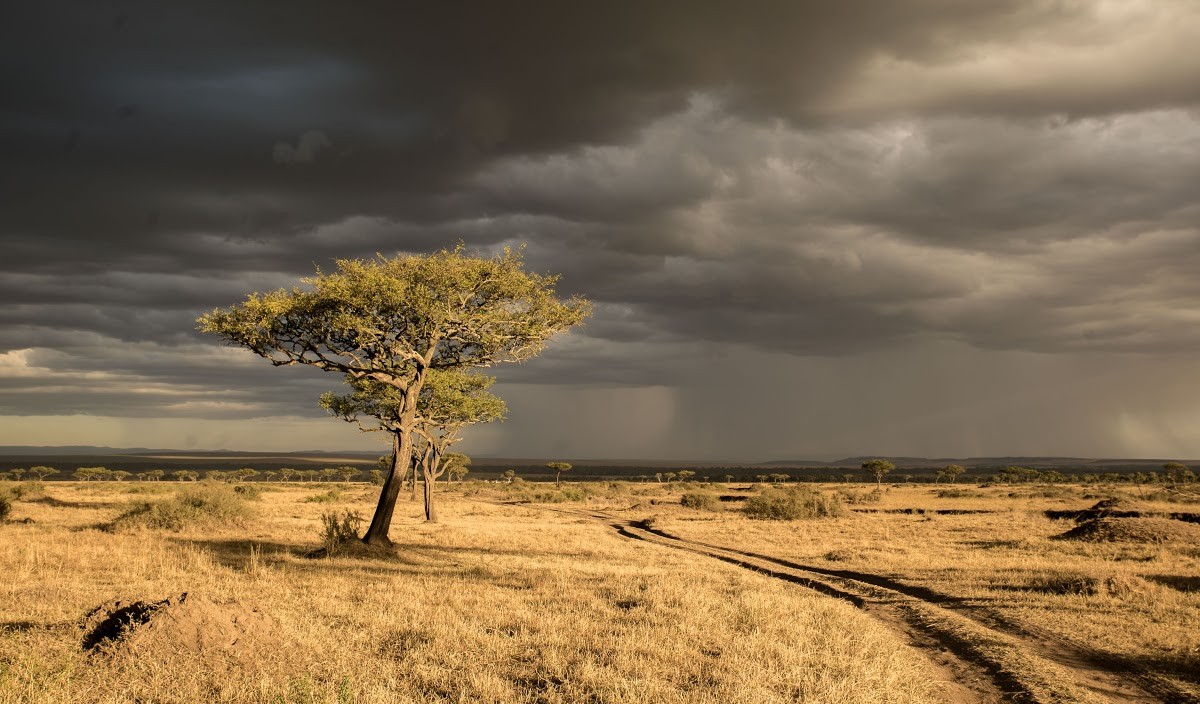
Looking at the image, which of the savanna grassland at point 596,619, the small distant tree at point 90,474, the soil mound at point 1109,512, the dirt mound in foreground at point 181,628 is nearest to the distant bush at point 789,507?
the soil mound at point 1109,512

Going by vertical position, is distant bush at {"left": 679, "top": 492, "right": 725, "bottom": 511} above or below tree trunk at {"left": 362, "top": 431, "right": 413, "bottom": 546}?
below

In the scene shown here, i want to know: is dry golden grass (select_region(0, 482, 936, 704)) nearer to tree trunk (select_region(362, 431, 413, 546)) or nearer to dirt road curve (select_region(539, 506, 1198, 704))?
dirt road curve (select_region(539, 506, 1198, 704))

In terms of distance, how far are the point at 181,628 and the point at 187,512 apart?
23.9m

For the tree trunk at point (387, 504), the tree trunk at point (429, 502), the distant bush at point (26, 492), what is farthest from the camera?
the distant bush at point (26, 492)

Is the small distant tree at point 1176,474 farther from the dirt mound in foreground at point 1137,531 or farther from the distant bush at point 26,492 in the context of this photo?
the distant bush at point 26,492

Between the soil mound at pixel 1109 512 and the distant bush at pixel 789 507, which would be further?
the distant bush at pixel 789 507

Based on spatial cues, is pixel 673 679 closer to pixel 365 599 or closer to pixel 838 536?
pixel 365 599

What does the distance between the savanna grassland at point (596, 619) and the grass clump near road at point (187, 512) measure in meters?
0.14

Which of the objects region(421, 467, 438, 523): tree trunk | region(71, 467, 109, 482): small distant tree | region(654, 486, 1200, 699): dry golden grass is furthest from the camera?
region(71, 467, 109, 482): small distant tree

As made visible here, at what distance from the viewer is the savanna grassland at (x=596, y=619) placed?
1003 cm

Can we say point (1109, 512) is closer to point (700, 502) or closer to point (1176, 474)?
point (700, 502)

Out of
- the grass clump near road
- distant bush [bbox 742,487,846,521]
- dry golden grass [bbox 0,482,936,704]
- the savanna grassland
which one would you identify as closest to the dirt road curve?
the savanna grassland

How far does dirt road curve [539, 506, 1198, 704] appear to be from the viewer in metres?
10.6

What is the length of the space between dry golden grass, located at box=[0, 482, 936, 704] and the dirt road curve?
0.69 metres
